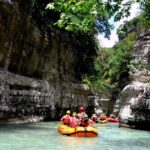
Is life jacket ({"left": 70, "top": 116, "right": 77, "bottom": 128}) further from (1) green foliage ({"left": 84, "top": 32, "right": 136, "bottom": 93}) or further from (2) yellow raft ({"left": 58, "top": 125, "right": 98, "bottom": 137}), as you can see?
(1) green foliage ({"left": 84, "top": 32, "right": 136, "bottom": 93})

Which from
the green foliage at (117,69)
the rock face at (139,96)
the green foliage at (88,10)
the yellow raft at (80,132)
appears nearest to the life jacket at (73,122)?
the yellow raft at (80,132)

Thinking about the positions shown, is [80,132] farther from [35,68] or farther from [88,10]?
[35,68]

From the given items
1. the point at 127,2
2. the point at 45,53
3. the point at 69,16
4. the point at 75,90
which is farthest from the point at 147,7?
the point at 75,90

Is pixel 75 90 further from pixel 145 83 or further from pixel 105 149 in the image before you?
pixel 105 149

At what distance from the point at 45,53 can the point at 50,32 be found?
70.7 inches

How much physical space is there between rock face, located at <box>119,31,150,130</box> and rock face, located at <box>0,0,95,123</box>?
5.85m

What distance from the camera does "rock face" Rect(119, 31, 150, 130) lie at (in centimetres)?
2259

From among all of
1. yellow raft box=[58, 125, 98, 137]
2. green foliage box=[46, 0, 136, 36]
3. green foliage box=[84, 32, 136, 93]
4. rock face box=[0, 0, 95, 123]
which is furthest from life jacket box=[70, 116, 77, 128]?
green foliage box=[84, 32, 136, 93]

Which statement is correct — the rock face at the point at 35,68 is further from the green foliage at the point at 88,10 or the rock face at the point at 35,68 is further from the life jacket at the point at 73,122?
the green foliage at the point at 88,10

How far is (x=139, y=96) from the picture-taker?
2300 cm

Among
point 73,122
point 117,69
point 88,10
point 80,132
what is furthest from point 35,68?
point 117,69

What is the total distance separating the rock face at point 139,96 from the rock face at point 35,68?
585 cm

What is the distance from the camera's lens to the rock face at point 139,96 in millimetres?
22594

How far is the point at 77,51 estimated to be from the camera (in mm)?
34281
